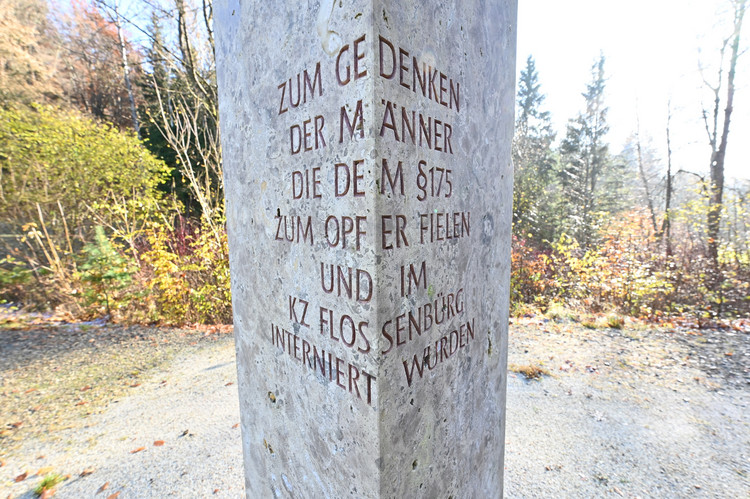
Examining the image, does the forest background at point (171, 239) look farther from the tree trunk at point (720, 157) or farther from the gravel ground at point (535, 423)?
the gravel ground at point (535, 423)

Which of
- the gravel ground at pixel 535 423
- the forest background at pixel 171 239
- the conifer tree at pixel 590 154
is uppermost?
the conifer tree at pixel 590 154

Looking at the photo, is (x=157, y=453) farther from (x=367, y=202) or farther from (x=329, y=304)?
(x=367, y=202)

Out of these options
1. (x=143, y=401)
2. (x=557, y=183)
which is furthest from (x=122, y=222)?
(x=557, y=183)

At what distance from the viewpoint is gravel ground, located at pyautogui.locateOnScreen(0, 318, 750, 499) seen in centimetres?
238

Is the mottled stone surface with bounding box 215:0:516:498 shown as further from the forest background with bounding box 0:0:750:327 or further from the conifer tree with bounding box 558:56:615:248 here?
the conifer tree with bounding box 558:56:615:248

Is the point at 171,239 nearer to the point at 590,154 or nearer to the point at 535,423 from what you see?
the point at 535,423

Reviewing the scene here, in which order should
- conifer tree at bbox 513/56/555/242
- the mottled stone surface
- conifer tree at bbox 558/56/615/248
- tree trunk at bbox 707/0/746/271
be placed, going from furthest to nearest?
conifer tree at bbox 558/56/615/248 < conifer tree at bbox 513/56/555/242 < tree trunk at bbox 707/0/746/271 < the mottled stone surface

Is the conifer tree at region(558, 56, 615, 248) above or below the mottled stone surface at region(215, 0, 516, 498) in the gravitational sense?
above

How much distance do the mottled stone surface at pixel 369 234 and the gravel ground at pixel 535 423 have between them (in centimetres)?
116

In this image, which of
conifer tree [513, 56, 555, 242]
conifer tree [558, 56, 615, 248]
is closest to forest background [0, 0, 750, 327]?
conifer tree [513, 56, 555, 242]

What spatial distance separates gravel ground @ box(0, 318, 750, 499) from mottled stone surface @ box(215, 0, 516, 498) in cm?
116

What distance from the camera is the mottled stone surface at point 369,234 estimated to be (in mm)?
1051

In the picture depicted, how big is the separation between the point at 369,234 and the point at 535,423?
305cm

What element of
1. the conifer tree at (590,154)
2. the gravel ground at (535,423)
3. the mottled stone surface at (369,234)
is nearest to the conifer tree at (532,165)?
the conifer tree at (590,154)
